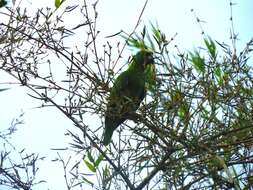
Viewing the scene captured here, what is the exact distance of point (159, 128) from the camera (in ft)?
5.02

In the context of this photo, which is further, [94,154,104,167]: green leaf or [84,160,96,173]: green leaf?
[84,160,96,173]: green leaf

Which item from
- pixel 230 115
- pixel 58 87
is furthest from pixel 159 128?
pixel 58 87

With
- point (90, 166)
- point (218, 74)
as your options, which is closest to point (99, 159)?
point (90, 166)

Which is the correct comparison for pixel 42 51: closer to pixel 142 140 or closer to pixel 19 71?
pixel 19 71

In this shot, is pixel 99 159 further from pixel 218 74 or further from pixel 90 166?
pixel 218 74

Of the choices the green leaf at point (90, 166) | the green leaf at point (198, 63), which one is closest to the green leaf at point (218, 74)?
the green leaf at point (198, 63)

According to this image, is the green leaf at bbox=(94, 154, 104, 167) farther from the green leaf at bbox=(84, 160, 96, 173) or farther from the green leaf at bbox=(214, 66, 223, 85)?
the green leaf at bbox=(214, 66, 223, 85)

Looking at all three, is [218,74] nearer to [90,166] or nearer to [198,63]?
[198,63]

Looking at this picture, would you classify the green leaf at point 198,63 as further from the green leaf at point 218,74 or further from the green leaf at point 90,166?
the green leaf at point 90,166

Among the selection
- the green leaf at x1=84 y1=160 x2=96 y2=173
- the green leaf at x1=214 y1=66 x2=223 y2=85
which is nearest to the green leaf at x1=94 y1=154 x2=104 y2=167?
the green leaf at x1=84 y1=160 x2=96 y2=173

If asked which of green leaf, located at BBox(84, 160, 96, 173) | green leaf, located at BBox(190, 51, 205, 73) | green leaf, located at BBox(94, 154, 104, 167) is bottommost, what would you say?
green leaf, located at BBox(94, 154, 104, 167)

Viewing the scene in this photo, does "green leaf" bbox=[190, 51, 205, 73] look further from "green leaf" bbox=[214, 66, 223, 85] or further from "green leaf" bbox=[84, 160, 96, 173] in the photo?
"green leaf" bbox=[84, 160, 96, 173]

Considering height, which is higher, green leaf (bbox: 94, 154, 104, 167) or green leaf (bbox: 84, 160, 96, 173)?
green leaf (bbox: 84, 160, 96, 173)

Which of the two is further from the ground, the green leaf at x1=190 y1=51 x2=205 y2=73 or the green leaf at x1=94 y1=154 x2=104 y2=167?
the green leaf at x1=190 y1=51 x2=205 y2=73
